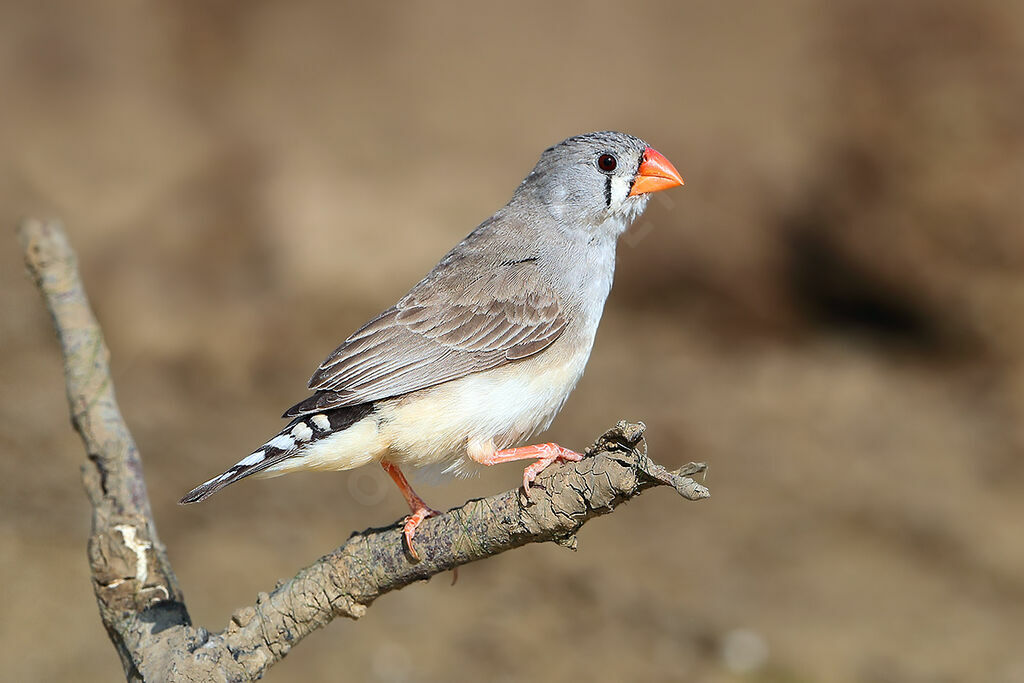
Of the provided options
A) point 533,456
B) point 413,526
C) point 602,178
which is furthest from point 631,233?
point 413,526

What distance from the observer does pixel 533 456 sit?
367 centimetres

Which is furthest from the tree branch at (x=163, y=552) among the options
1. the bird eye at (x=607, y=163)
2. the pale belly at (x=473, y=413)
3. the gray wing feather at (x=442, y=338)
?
the bird eye at (x=607, y=163)

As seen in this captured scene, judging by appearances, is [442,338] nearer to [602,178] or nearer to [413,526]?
[413,526]

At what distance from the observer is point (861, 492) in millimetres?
8836

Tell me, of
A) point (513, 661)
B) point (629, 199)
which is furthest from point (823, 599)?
point (629, 199)

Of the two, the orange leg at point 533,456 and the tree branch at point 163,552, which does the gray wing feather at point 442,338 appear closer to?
the orange leg at point 533,456

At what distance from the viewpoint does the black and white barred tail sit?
333cm

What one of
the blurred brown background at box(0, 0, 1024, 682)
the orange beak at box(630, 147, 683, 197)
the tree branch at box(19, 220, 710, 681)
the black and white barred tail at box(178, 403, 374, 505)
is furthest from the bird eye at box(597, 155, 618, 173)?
the blurred brown background at box(0, 0, 1024, 682)

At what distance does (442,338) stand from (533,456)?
639 mm

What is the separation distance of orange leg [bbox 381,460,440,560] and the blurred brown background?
3.99 m

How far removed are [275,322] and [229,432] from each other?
142 cm

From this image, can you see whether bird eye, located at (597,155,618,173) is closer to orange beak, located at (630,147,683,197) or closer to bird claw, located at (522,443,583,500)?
orange beak, located at (630,147,683,197)

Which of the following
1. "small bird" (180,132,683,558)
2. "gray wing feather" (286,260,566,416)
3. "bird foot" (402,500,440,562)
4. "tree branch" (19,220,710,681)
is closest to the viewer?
"tree branch" (19,220,710,681)

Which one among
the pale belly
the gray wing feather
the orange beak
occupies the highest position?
the orange beak
